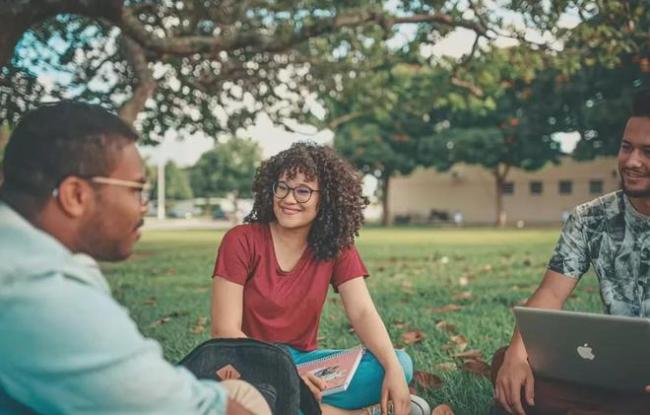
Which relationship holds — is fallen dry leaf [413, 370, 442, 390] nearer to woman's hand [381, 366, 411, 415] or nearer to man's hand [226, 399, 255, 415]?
woman's hand [381, 366, 411, 415]

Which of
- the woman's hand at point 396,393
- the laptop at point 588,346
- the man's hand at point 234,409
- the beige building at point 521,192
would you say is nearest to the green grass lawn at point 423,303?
the woman's hand at point 396,393

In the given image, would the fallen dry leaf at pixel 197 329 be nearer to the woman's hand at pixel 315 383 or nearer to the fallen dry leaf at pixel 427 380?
the fallen dry leaf at pixel 427 380

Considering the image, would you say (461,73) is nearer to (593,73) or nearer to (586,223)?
(586,223)

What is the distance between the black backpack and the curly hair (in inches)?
42.2

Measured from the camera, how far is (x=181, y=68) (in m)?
11.0

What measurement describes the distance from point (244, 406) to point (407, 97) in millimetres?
12374

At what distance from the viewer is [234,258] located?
3449 millimetres

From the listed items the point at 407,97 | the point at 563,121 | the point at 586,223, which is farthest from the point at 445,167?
the point at 586,223

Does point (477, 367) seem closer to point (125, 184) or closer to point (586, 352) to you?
point (586, 352)

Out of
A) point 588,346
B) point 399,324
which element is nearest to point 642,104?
point 588,346

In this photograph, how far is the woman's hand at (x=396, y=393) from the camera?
3.23 m

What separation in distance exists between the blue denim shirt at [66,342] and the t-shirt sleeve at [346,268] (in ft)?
6.52

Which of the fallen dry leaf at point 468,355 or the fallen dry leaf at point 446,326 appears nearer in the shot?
the fallen dry leaf at point 468,355

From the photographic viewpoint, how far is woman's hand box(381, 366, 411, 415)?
3232mm
